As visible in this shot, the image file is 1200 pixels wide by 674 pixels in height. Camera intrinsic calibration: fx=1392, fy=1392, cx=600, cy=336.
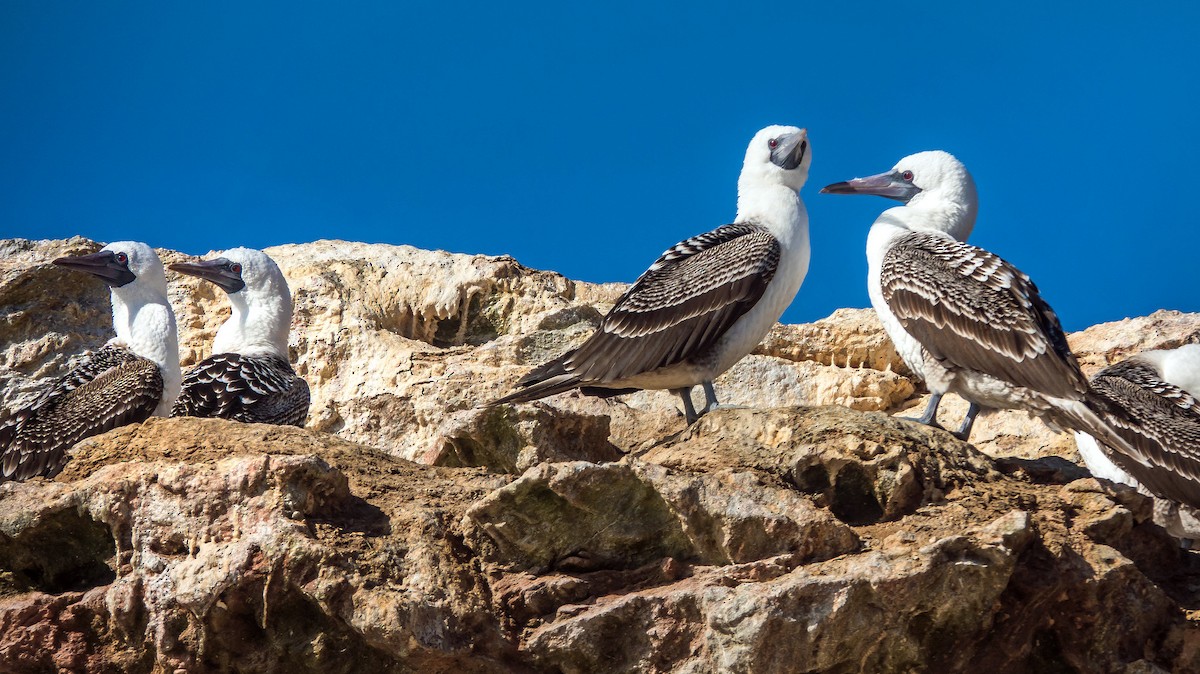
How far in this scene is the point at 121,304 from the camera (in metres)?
11.7

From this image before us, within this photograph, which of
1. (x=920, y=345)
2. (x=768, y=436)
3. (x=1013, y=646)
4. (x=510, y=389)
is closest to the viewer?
(x=1013, y=646)

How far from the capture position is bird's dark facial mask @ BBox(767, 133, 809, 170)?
35.4ft

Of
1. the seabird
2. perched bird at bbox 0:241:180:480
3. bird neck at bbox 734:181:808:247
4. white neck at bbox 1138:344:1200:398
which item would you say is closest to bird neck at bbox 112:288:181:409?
perched bird at bbox 0:241:180:480

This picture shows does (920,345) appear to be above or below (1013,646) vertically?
above

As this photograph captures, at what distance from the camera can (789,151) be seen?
35.4ft

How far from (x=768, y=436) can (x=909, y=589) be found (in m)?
1.59

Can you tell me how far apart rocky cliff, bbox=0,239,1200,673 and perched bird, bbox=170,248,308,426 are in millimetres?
2407

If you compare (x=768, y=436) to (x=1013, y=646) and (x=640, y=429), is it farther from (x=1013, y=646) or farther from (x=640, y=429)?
(x=640, y=429)

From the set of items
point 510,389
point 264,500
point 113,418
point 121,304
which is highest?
point 121,304

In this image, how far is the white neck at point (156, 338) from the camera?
10.6 m

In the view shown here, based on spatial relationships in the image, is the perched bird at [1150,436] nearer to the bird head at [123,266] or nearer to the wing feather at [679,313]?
the wing feather at [679,313]

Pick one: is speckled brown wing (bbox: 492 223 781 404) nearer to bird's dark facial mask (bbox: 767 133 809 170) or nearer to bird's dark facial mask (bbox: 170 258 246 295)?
bird's dark facial mask (bbox: 767 133 809 170)

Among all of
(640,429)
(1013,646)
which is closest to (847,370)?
(640,429)

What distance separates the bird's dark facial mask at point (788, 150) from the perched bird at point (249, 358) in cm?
422
